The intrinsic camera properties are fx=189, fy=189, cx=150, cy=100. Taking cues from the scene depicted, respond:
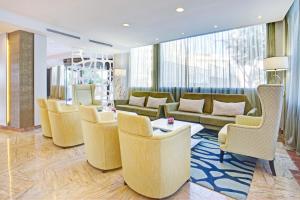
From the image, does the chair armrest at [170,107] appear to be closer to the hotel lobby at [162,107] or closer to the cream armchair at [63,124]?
the hotel lobby at [162,107]

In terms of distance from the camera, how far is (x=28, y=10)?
386cm

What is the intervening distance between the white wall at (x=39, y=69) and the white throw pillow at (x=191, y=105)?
3745 mm

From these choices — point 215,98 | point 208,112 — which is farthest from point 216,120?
point 215,98

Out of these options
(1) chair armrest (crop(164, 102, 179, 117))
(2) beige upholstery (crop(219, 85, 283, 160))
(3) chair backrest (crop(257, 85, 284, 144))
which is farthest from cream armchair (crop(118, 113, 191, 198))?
(1) chair armrest (crop(164, 102, 179, 117))

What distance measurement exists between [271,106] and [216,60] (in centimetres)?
314

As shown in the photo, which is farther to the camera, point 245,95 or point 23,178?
point 245,95

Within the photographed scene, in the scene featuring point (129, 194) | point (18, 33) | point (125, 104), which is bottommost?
point (129, 194)

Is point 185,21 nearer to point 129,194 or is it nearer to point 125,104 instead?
point 125,104

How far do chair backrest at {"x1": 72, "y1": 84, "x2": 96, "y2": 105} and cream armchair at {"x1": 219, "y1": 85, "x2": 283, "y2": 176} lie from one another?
15.2 ft

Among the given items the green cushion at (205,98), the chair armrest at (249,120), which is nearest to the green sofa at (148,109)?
the green cushion at (205,98)

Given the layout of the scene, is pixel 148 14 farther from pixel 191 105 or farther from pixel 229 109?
pixel 229 109

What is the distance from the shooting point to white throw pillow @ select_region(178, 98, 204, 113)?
15.8ft

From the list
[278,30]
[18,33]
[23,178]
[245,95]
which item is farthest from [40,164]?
[278,30]

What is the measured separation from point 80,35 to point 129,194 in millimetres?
4950
